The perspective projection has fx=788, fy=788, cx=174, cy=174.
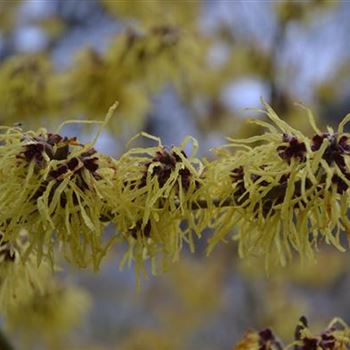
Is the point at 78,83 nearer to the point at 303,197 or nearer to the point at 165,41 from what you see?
the point at 165,41

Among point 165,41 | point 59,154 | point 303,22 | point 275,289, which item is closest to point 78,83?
point 165,41

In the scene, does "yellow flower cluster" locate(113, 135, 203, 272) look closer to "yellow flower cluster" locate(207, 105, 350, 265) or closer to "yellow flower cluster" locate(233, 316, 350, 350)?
"yellow flower cluster" locate(207, 105, 350, 265)

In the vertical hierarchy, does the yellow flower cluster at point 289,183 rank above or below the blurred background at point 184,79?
below

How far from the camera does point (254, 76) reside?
108 inches

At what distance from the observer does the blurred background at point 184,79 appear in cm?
173

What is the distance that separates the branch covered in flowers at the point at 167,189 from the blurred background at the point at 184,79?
32.0 inches

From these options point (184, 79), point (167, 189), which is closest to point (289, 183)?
point (167, 189)

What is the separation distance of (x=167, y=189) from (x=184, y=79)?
117 cm

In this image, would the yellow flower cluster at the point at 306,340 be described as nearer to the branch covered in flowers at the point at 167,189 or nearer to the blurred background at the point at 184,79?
the branch covered in flowers at the point at 167,189

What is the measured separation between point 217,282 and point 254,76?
869 mm

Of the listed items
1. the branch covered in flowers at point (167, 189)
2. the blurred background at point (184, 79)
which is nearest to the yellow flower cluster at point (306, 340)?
the branch covered in flowers at point (167, 189)

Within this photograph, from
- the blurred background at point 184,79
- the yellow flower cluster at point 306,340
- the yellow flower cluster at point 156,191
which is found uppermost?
the blurred background at point 184,79

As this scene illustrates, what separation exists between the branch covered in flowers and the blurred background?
2.67ft

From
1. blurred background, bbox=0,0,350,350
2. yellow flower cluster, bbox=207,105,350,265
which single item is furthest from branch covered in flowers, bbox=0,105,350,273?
blurred background, bbox=0,0,350,350
